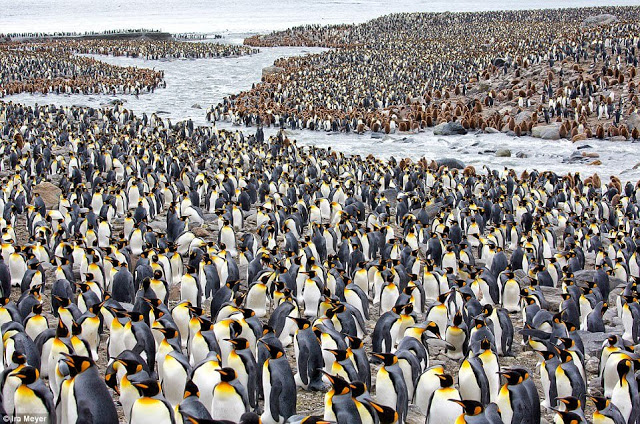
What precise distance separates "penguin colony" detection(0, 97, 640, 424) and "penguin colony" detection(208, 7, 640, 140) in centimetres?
652

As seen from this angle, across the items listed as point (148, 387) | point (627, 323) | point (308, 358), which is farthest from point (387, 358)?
point (627, 323)

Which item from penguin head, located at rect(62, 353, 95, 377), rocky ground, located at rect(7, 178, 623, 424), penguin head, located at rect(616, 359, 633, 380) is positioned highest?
penguin head, located at rect(62, 353, 95, 377)

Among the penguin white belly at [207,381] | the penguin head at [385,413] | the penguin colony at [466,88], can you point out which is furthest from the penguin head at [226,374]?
the penguin colony at [466,88]

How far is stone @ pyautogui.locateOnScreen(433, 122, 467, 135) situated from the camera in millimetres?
20578

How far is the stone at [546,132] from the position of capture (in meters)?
19.0

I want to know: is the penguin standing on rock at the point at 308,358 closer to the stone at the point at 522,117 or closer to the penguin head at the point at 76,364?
the penguin head at the point at 76,364

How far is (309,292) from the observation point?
7.25m

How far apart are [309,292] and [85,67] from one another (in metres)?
30.9

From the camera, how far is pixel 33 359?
498 centimetres

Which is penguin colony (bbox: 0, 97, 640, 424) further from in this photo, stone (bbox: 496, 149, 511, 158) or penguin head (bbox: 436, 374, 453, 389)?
stone (bbox: 496, 149, 511, 158)

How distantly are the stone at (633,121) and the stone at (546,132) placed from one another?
2.05 m

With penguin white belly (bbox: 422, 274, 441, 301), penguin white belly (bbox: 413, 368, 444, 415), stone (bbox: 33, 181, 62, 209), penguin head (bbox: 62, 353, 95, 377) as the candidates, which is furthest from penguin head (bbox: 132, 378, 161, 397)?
stone (bbox: 33, 181, 62, 209)

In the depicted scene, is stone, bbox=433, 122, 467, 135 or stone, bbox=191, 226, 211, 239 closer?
stone, bbox=191, 226, 211, 239

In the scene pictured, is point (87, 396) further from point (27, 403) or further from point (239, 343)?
point (239, 343)
